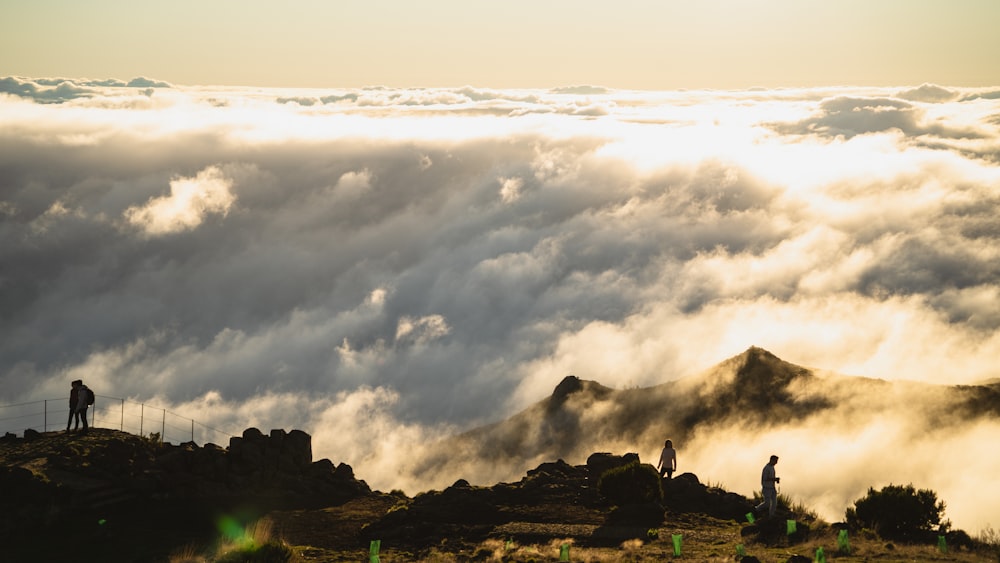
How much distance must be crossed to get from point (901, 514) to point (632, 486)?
7486mm

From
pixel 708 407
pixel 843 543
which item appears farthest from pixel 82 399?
pixel 708 407

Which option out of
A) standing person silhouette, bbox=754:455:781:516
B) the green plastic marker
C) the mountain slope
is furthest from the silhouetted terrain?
the mountain slope

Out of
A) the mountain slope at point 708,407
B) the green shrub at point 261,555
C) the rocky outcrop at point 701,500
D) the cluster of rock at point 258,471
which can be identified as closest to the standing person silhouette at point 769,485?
the rocky outcrop at point 701,500

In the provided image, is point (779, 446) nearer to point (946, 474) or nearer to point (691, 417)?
point (691, 417)

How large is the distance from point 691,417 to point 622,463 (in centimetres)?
4965

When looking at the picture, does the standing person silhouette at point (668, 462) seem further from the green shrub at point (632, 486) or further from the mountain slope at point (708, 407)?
the mountain slope at point (708, 407)

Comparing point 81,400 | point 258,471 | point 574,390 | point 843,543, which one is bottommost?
point 843,543

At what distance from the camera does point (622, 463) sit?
35.1m

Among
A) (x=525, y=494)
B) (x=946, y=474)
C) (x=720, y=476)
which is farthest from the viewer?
(x=946, y=474)

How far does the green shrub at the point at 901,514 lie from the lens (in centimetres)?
2766

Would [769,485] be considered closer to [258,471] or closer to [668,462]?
[668,462]

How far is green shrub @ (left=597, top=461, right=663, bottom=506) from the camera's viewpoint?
31.8 meters

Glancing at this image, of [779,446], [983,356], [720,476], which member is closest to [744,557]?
[720,476]

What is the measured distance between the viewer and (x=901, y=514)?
27734 millimetres
